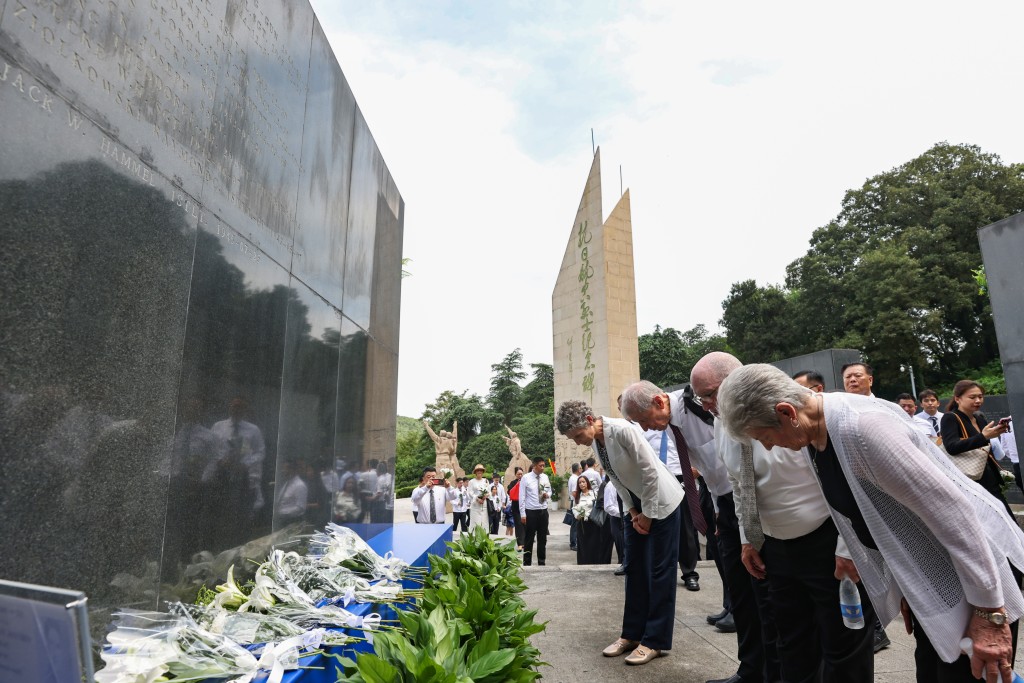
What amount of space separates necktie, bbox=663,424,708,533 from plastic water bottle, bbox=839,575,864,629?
140 centimetres

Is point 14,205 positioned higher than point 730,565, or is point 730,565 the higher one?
point 14,205

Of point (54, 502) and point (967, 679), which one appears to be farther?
point (54, 502)

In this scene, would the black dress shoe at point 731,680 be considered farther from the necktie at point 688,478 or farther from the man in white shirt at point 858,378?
the man in white shirt at point 858,378

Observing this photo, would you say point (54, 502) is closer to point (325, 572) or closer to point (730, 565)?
point (325, 572)

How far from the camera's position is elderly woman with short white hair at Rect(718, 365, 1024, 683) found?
1.70m

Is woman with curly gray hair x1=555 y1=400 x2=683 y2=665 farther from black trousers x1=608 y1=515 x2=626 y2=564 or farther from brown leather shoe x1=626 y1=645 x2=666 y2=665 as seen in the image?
black trousers x1=608 y1=515 x2=626 y2=564

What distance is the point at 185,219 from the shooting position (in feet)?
9.02

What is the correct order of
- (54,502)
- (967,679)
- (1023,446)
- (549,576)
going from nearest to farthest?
(967,679)
(54,502)
(1023,446)
(549,576)

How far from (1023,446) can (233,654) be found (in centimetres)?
714

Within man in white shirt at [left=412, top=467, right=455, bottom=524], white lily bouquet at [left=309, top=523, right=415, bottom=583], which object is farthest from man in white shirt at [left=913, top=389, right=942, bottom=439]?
man in white shirt at [left=412, top=467, right=455, bottom=524]

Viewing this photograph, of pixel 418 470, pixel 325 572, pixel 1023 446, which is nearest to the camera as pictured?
pixel 325 572

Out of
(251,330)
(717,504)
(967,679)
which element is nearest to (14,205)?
(251,330)

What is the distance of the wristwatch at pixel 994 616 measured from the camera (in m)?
1.67

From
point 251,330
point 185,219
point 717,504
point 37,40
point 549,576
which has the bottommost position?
point 549,576
